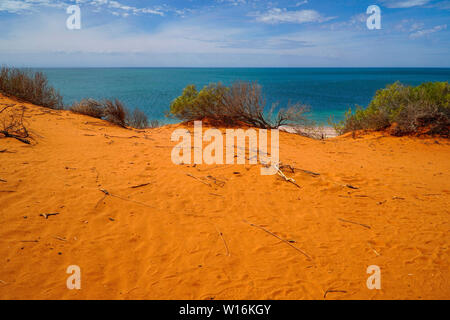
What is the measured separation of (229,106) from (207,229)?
8.39 m

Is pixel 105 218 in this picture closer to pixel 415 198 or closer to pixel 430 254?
pixel 430 254

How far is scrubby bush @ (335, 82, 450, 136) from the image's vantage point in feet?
32.5

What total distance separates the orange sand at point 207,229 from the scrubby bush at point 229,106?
5515 millimetres

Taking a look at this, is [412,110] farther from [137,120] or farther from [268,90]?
[268,90]

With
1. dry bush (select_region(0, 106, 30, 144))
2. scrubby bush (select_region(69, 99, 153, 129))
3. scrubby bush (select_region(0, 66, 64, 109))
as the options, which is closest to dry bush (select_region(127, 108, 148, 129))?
scrubby bush (select_region(0, 66, 64, 109))

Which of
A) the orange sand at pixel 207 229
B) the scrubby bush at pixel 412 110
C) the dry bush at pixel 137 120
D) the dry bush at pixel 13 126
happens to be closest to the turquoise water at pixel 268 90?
the scrubby bush at pixel 412 110

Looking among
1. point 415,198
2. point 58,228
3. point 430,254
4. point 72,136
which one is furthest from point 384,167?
point 72,136

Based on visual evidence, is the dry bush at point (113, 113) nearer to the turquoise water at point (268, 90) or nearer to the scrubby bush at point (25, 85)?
the scrubby bush at point (25, 85)

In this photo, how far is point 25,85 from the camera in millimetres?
11000

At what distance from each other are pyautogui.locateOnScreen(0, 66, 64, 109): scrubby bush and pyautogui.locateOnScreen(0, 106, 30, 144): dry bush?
11.4 feet

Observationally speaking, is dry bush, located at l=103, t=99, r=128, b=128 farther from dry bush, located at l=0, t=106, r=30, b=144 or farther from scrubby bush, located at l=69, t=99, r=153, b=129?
dry bush, located at l=0, t=106, r=30, b=144

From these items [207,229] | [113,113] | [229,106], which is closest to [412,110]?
[229,106]

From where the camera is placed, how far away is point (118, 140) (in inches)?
288

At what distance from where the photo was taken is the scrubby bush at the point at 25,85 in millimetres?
10711
